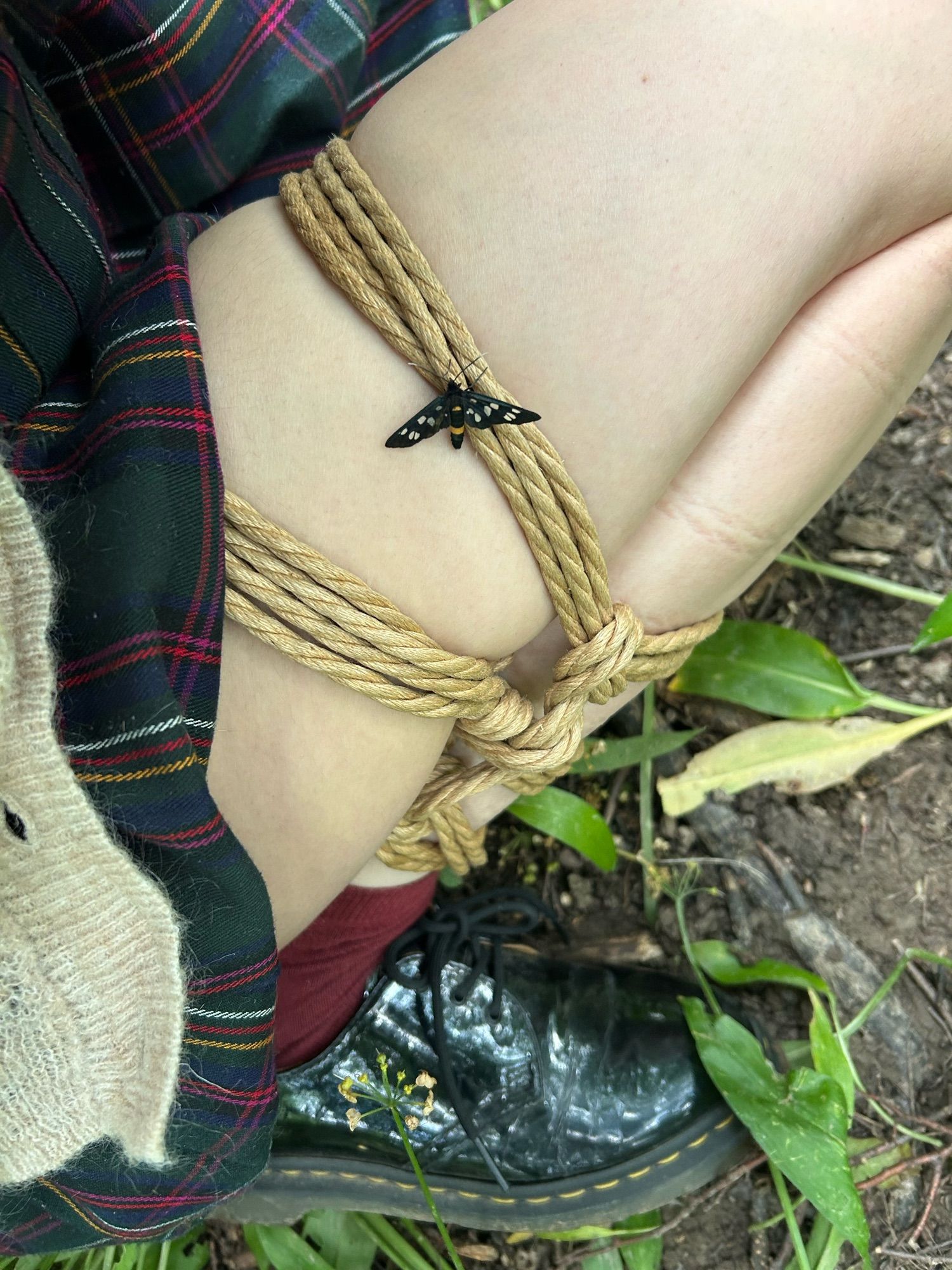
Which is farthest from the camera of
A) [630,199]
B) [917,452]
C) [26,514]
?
[917,452]

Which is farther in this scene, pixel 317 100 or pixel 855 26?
pixel 317 100

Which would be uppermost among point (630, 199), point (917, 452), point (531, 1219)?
point (630, 199)

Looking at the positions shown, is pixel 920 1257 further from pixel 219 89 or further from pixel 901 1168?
pixel 219 89

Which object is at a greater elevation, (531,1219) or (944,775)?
(944,775)

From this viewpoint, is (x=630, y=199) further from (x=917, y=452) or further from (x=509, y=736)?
(x=917, y=452)

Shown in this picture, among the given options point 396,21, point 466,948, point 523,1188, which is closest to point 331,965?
point 466,948

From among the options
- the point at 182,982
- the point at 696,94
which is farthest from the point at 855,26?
the point at 182,982

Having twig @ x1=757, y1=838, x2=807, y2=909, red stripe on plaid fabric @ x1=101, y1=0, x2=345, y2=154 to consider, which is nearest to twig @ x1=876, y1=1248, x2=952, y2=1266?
twig @ x1=757, y1=838, x2=807, y2=909

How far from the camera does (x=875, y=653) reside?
1.11 m

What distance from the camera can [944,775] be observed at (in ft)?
3.47

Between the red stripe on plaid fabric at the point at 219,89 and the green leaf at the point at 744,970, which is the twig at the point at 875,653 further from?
the red stripe on plaid fabric at the point at 219,89

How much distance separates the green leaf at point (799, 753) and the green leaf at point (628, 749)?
3 cm

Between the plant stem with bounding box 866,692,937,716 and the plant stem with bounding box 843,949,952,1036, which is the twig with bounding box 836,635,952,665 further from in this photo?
the plant stem with bounding box 843,949,952,1036

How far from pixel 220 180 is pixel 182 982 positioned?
621 millimetres
